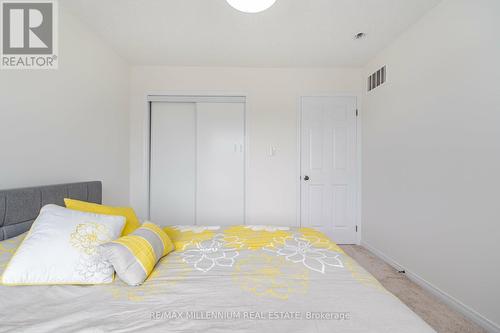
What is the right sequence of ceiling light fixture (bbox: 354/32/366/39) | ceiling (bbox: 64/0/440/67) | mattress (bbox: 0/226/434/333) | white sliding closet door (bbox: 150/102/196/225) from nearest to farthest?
1. mattress (bbox: 0/226/434/333)
2. ceiling (bbox: 64/0/440/67)
3. ceiling light fixture (bbox: 354/32/366/39)
4. white sliding closet door (bbox: 150/102/196/225)

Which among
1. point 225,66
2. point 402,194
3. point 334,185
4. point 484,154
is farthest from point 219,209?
point 484,154

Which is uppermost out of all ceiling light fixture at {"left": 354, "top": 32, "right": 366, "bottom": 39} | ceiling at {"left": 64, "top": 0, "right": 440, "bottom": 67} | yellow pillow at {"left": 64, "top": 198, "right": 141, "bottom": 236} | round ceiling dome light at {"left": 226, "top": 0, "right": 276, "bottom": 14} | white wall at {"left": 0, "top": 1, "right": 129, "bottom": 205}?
ceiling light fixture at {"left": 354, "top": 32, "right": 366, "bottom": 39}

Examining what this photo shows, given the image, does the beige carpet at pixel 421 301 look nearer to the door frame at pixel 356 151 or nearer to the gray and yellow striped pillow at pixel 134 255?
the door frame at pixel 356 151

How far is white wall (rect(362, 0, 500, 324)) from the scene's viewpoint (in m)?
1.50

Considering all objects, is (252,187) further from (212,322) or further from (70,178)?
(212,322)

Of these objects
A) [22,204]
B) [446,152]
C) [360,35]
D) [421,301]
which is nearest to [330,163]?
[446,152]

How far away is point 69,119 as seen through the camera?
196cm

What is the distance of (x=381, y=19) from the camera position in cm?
211

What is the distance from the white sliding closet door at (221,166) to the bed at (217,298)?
181 cm

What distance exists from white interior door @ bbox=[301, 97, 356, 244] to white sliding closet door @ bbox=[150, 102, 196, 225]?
5.14 feet

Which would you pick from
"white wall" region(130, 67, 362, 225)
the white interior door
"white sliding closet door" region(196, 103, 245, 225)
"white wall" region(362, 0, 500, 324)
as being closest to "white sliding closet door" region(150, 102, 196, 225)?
"white sliding closet door" region(196, 103, 245, 225)

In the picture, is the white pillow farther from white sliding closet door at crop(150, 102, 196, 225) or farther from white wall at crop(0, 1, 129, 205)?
white sliding closet door at crop(150, 102, 196, 225)

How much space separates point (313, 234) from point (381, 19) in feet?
6.69

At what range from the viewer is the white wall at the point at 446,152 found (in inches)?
59.1
